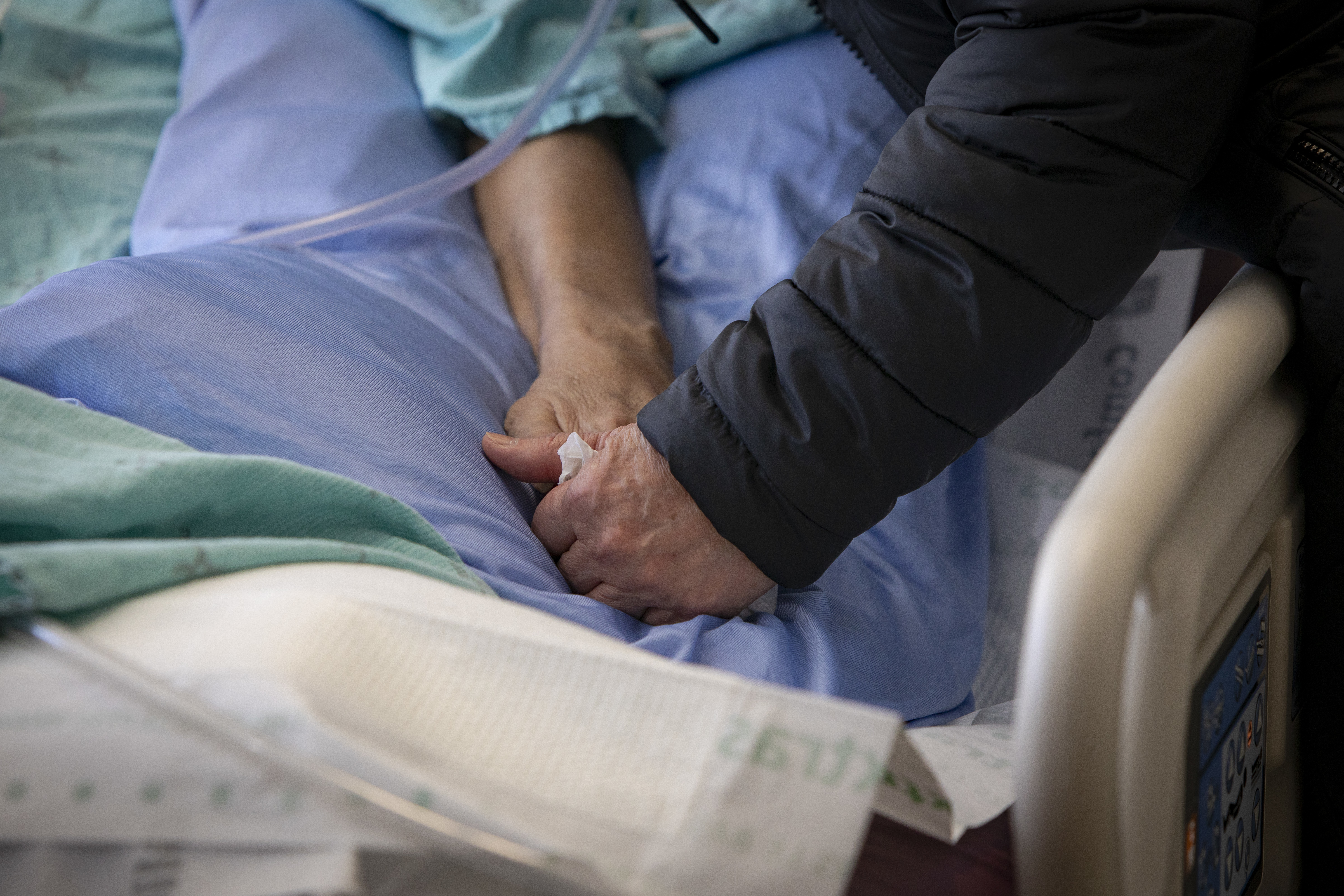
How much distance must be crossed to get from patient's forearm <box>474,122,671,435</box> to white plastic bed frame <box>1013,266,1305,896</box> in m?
0.48

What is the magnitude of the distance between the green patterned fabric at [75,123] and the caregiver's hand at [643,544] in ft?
2.21

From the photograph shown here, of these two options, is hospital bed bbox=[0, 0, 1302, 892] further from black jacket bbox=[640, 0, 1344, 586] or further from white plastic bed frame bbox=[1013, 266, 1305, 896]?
black jacket bbox=[640, 0, 1344, 586]

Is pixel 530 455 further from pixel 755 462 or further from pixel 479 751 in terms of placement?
pixel 479 751

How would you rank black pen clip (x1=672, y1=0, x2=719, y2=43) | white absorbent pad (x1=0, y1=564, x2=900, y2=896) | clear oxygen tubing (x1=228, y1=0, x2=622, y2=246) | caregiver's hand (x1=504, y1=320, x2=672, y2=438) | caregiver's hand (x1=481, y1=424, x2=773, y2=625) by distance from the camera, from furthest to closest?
black pen clip (x1=672, y1=0, x2=719, y2=43), clear oxygen tubing (x1=228, y1=0, x2=622, y2=246), caregiver's hand (x1=504, y1=320, x2=672, y2=438), caregiver's hand (x1=481, y1=424, x2=773, y2=625), white absorbent pad (x1=0, y1=564, x2=900, y2=896)

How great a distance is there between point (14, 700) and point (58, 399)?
10.5 inches

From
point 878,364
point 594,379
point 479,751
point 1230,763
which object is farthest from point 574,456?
point 1230,763

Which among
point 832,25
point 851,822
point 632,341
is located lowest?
point 632,341

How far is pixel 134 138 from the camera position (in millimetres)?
1203

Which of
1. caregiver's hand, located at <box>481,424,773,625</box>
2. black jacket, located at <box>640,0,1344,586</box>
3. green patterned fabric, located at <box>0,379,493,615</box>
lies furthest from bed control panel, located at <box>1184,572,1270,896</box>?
green patterned fabric, located at <box>0,379,493,615</box>

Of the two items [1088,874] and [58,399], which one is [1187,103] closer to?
[1088,874]

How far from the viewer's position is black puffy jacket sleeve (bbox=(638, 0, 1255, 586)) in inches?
23.7

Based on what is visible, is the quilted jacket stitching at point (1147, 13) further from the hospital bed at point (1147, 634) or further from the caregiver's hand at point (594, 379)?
the caregiver's hand at point (594, 379)

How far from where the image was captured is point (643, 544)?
2.30 feet

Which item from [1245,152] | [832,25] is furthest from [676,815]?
[832,25]
